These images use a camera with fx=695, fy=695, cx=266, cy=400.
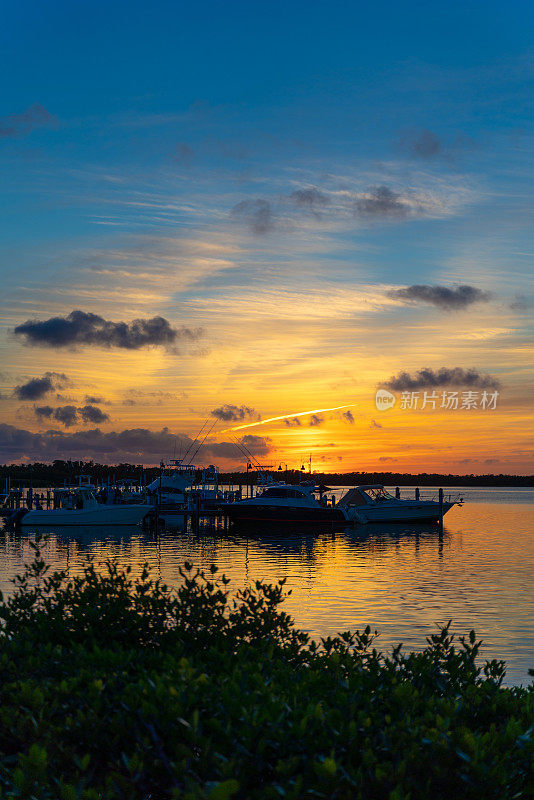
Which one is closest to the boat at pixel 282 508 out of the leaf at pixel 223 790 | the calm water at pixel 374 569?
the calm water at pixel 374 569

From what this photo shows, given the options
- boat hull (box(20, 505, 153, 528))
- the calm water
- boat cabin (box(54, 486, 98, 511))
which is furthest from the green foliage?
boat cabin (box(54, 486, 98, 511))

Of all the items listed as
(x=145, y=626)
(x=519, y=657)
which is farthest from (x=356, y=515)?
(x=145, y=626)

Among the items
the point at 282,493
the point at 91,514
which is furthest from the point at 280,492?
the point at 91,514

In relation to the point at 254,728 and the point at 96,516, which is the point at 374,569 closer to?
the point at 96,516

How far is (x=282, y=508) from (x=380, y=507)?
1123 cm

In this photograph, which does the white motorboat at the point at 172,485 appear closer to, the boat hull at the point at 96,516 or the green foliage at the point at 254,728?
the boat hull at the point at 96,516

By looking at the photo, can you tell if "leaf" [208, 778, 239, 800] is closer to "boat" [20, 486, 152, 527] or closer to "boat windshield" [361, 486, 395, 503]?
"boat" [20, 486, 152, 527]

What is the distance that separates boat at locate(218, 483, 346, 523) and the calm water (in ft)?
4.84

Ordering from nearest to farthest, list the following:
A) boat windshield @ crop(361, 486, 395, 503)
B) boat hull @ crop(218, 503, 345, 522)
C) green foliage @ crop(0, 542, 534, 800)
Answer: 1. green foliage @ crop(0, 542, 534, 800)
2. boat hull @ crop(218, 503, 345, 522)
3. boat windshield @ crop(361, 486, 395, 503)

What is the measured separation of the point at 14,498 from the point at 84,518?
2238 cm

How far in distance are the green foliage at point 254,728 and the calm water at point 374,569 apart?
31.9 ft

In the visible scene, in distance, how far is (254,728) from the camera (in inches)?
196

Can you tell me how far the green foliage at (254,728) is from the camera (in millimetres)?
4695

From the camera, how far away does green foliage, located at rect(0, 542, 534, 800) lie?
4695 millimetres
